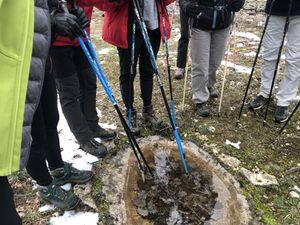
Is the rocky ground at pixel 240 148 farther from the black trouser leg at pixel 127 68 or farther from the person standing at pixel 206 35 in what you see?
the black trouser leg at pixel 127 68

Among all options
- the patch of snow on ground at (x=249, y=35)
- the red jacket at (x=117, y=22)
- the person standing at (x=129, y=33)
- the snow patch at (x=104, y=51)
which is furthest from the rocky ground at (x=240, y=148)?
the patch of snow on ground at (x=249, y=35)

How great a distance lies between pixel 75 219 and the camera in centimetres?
328

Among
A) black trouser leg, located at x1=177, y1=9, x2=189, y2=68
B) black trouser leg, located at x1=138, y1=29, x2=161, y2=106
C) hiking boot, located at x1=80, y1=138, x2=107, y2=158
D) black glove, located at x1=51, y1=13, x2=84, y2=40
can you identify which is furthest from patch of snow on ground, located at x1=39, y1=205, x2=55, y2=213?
black trouser leg, located at x1=177, y1=9, x2=189, y2=68

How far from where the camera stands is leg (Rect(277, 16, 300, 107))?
4578mm

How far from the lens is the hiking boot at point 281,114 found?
495 cm

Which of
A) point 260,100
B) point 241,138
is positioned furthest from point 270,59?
point 241,138

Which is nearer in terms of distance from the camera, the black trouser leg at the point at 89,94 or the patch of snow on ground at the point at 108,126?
the black trouser leg at the point at 89,94

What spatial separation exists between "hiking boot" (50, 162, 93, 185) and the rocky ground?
0.13 metres

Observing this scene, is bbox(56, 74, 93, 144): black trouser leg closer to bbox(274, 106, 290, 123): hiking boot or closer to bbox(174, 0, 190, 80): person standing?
bbox(174, 0, 190, 80): person standing

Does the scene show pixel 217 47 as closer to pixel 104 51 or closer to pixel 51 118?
pixel 51 118

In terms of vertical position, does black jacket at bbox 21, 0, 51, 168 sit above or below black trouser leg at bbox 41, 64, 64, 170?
above

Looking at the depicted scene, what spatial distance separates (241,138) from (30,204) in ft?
10.3

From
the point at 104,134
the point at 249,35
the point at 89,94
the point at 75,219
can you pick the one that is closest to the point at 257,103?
the point at 104,134

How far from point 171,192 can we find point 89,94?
172cm
